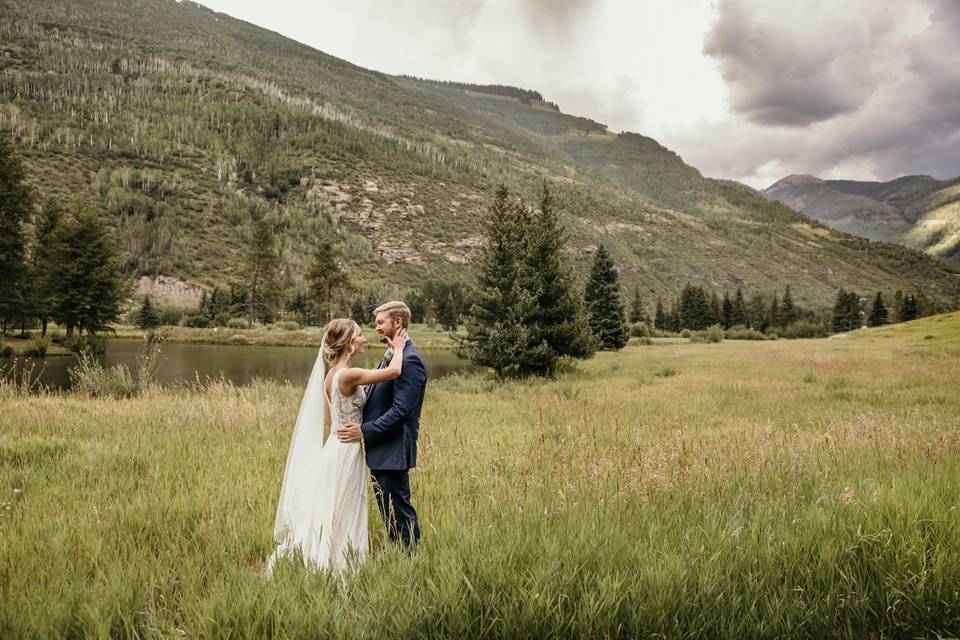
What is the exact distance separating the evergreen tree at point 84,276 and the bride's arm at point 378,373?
40266mm

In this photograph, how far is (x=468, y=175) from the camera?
7653 inches

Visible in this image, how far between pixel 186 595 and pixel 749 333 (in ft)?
256

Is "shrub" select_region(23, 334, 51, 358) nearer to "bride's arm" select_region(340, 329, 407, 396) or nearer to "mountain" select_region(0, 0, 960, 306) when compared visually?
"bride's arm" select_region(340, 329, 407, 396)

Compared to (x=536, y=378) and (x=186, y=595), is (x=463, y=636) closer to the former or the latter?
(x=186, y=595)

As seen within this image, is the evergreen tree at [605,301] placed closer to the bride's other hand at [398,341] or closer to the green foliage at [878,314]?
the bride's other hand at [398,341]

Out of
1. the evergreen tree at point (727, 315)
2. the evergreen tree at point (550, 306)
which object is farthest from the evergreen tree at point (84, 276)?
the evergreen tree at point (727, 315)

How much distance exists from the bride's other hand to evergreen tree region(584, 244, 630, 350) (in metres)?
39.1

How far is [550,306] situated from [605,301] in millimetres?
23114

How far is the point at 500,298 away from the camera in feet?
63.5

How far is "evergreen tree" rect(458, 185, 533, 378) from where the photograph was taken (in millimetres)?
19344

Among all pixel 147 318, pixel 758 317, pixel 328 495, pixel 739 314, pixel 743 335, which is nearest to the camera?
pixel 328 495

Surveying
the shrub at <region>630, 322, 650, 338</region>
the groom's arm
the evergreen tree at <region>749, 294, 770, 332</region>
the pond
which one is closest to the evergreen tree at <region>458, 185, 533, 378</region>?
the pond

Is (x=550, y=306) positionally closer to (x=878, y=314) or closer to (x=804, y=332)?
(x=804, y=332)

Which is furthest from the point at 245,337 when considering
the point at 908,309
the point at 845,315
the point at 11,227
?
the point at 908,309
